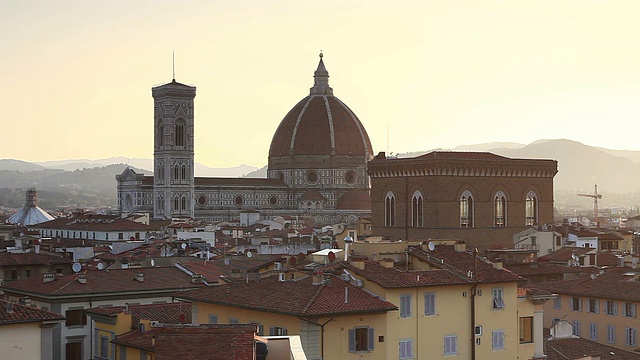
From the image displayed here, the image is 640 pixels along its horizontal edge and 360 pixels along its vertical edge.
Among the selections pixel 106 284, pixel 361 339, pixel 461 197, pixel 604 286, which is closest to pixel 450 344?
pixel 361 339

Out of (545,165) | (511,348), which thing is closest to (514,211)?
(545,165)

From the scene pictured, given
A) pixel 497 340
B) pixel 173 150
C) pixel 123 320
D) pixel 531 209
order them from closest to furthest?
Result: pixel 497 340
pixel 123 320
pixel 531 209
pixel 173 150

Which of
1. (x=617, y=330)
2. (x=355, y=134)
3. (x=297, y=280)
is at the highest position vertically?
(x=355, y=134)

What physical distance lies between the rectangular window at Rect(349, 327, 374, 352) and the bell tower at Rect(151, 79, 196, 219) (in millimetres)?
120851

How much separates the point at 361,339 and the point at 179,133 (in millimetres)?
125057

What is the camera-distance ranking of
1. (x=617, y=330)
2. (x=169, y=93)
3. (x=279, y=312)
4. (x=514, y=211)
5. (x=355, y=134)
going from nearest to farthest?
(x=279, y=312), (x=617, y=330), (x=514, y=211), (x=169, y=93), (x=355, y=134)

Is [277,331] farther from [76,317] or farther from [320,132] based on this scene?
[320,132]

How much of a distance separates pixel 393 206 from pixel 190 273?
3323 centimetres

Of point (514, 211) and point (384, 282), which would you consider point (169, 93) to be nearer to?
point (514, 211)

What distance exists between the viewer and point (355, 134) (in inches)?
6565

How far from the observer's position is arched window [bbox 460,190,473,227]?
2808 inches

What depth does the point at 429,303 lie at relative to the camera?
95.2ft

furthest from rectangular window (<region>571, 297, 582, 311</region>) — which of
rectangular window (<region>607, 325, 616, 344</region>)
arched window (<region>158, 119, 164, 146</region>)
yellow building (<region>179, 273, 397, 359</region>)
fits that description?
arched window (<region>158, 119, 164, 146</region>)

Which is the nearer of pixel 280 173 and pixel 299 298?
pixel 299 298
